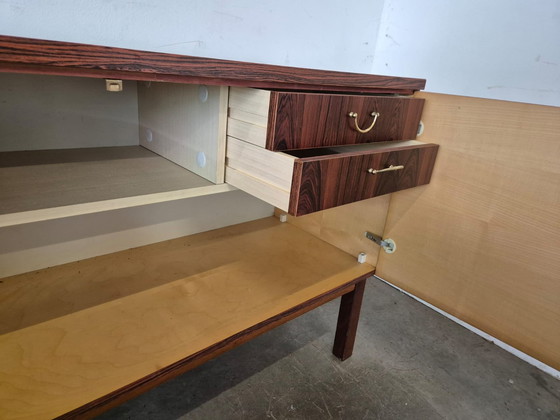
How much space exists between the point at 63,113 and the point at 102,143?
0.10m

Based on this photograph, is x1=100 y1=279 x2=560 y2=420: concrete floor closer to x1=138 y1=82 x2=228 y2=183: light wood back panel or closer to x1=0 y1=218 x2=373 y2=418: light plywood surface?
x1=0 y1=218 x2=373 y2=418: light plywood surface

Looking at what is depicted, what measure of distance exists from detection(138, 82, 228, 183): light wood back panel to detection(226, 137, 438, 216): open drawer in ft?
0.11

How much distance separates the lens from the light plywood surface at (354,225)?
1.00 m

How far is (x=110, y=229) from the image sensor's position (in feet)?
2.95

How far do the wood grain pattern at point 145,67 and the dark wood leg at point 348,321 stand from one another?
1.64ft

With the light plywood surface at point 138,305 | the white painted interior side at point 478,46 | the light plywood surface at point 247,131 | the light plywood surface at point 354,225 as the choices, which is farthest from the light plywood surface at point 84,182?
the white painted interior side at point 478,46

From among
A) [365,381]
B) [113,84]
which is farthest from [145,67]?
[365,381]

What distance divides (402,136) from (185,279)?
1.90 feet

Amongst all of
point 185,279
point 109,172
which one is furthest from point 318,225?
point 109,172

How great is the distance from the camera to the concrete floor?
Result: 2.89 feet

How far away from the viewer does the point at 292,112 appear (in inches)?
25.2

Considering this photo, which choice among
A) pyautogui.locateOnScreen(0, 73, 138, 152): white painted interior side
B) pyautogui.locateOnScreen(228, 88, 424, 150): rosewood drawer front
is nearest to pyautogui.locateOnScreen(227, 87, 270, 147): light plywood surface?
pyautogui.locateOnScreen(228, 88, 424, 150): rosewood drawer front

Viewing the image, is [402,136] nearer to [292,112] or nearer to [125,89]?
[292,112]

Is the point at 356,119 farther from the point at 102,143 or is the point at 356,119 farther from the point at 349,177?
the point at 102,143
